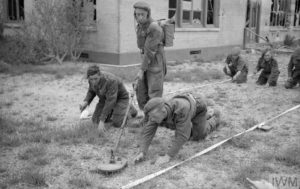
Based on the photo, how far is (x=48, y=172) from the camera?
4113 millimetres

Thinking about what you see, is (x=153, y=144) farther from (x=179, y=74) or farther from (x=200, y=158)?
(x=179, y=74)

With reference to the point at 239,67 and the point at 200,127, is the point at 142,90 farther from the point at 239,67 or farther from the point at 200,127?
the point at 239,67

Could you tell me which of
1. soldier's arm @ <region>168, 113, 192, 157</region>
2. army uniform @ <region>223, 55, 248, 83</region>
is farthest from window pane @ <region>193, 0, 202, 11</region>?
soldier's arm @ <region>168, 113, 192, 157</region>

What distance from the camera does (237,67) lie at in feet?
30.5

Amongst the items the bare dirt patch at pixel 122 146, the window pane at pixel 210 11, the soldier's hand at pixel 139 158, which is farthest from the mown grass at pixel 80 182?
the window pane at pixel 210 11

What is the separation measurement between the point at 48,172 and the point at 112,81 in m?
1.84

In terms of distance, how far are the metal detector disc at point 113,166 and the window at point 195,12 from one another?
33.0 ft

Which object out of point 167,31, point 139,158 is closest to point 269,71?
point 167,31

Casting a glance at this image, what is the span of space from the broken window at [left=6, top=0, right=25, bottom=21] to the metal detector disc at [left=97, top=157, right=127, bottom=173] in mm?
12220

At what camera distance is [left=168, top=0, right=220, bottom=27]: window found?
13.9m

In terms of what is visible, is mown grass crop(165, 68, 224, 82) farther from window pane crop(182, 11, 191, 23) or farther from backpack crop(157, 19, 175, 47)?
backpack crop(157, 19, 175, 47)

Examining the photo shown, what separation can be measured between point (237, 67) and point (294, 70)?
54.5 inches

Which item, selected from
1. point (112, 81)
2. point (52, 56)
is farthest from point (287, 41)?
point (112, 81)

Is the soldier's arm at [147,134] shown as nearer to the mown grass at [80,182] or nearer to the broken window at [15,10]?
the mown grass at [80,182]
